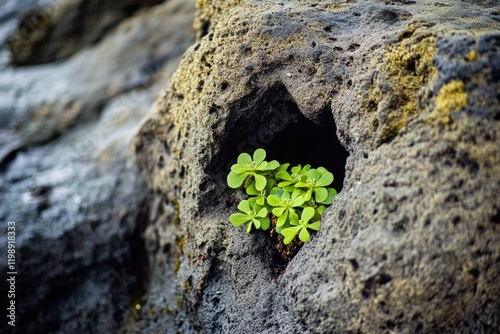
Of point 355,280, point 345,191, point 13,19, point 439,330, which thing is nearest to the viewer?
point 439,330

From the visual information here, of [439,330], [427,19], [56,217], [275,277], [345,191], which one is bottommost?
[56,217]

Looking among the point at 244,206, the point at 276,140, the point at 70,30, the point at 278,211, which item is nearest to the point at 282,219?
the point at 278,211

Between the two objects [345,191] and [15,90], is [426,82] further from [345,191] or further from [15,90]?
[15,90]

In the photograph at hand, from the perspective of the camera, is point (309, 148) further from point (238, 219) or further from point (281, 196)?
point (238, 219)

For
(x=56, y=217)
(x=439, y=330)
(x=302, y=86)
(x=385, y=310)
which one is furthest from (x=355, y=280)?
(x=56, y=217)

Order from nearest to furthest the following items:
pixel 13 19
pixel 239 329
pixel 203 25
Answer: pixel 239 329, pixel 203 25, pixel 13 19
